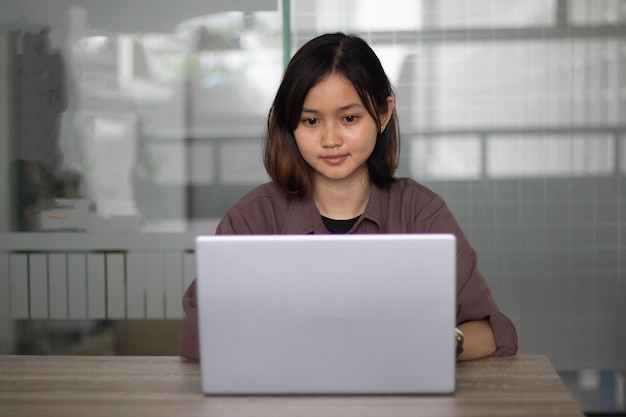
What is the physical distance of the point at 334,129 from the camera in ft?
6.72

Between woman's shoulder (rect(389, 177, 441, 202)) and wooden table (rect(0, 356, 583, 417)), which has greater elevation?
woman's shoulder (rect(389, 177, 441, 202))

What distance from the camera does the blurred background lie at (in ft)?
11.2

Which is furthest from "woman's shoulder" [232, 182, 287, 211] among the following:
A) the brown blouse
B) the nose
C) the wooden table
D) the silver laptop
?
the silver laptop

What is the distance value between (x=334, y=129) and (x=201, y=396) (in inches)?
31.9

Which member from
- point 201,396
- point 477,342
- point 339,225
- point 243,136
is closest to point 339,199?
point 339,225

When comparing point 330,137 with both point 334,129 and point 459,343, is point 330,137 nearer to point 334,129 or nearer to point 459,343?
point 334,129

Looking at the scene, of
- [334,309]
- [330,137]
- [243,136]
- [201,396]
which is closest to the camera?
[334,309]

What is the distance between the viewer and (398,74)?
3457 mm

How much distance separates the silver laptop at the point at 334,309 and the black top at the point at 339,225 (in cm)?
86

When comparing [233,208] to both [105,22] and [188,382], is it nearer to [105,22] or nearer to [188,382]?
[188,382]

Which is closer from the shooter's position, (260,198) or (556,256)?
(260,198)

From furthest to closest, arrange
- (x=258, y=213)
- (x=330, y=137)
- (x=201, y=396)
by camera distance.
Result: (x=258, y=213)
(x=330, y=137)
(x=201, y=396)

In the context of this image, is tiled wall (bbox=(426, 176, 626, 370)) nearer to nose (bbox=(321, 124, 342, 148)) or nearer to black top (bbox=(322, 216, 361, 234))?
black top (bbox=(322, 216, 361, 234))

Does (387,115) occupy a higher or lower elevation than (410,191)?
higher
